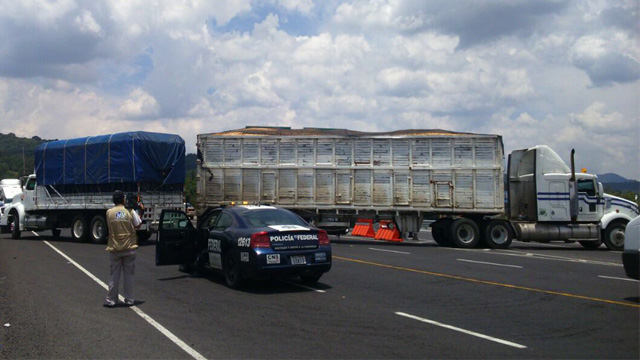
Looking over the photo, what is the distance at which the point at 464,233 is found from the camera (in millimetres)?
21062

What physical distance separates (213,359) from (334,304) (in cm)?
332

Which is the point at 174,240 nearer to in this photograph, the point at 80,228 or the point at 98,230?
the point at 98,230

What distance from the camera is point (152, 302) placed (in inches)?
368

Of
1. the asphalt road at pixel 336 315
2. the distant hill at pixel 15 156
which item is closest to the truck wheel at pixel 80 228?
the asphalt road at pixel 336 315

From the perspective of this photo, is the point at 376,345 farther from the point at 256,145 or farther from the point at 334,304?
the point at 256,145

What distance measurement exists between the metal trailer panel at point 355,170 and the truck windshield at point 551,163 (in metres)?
1.65

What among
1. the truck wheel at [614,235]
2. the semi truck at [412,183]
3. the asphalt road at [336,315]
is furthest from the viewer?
the semi truck at [412,183]

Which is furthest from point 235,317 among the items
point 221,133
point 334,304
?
point 221,133

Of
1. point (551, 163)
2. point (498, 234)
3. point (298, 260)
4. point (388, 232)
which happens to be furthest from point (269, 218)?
point (551, 163)

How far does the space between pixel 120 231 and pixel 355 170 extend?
13565 millimetres

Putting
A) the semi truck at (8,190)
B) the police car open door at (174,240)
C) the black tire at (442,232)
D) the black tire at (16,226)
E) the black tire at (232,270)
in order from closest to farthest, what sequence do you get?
the black tire at (232,270)
the police car open door at (174,240)
the black tire at (442,232)
the black tire at (16,226)
the semi truck at (8,190)

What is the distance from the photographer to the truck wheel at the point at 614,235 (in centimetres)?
2084

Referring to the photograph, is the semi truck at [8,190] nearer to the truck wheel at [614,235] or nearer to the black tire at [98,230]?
the black tire at [98,230]

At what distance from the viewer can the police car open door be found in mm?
11578
